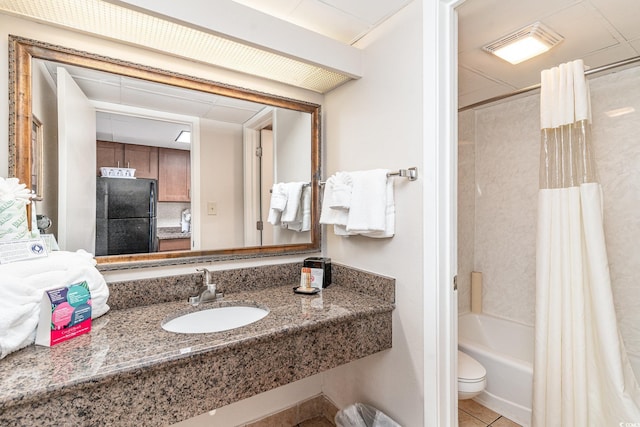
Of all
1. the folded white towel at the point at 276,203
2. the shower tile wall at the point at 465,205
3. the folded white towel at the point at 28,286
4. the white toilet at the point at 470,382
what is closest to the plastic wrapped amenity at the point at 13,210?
the folded white towel at the point at 28,286

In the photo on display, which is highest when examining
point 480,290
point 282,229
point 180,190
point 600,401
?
point 180,190

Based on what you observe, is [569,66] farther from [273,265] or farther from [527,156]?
[273,265]

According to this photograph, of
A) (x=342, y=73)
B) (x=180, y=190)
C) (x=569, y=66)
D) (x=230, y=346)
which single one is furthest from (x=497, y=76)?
(x=230, y=346)

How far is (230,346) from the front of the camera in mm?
959

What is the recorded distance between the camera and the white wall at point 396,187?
1313mm

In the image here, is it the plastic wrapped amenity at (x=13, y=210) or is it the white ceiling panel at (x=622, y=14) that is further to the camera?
the white ceiling panel at (x=622, y=14)

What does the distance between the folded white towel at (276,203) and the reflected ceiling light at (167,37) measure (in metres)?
0.59

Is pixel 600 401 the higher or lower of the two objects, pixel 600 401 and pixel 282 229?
the lower

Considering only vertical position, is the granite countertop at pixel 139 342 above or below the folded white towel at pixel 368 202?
below

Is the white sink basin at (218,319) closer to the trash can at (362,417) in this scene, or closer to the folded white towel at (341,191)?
the folded white towel at (341,191)

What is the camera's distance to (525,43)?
1.51m

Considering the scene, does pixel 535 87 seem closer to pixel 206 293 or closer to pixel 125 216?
pixel 206 293

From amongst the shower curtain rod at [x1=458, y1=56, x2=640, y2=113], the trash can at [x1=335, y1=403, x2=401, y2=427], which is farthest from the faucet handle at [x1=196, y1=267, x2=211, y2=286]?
the shower curtain rod at [x1=458, y1=56, x2=640, y2=113]

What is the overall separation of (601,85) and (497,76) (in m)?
0.63
